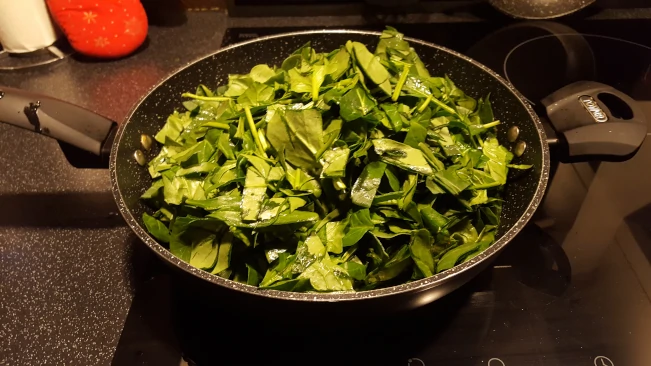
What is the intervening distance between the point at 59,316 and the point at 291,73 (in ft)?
1.71

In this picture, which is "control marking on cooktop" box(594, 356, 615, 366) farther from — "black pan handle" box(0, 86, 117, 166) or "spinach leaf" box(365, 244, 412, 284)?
"black pan handle" box(0, 86, 117, 166)

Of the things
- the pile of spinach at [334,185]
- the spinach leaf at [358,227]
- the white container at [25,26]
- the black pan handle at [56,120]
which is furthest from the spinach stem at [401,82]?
the white container at [25,26]

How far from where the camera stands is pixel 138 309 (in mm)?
807

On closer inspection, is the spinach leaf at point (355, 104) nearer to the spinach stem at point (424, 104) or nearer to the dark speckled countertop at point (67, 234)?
the spinach stem at point (424, 104)

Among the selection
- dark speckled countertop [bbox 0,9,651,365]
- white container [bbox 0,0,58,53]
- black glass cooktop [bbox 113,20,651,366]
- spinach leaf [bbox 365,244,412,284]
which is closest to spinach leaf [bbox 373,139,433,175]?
spinach leaf [bbox 365,244,412,284]

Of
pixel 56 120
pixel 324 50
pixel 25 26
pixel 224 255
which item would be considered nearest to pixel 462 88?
pixel 324 50

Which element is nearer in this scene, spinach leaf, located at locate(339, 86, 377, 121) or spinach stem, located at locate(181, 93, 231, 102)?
spinach leaf, located at locate(339, 86, 377, 121)

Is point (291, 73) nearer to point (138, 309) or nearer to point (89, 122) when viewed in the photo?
point (89, 122)

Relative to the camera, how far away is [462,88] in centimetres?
99

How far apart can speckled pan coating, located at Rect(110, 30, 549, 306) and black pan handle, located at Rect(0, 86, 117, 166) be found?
37 mm

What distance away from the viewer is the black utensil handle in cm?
82

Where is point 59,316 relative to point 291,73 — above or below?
below

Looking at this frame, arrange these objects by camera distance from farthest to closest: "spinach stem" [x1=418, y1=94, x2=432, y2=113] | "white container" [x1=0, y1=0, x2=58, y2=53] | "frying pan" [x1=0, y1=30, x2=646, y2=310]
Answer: "white container" [x1=0, y1=0, x2=58, y2=53]
"spinach stem" [x1=418, y1=94, x2=432, y2=113]
"frying pan" [x1=0, y1=30, x2=646, y2=310]

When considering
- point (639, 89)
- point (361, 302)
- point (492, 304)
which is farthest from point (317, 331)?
point (639, 89)
